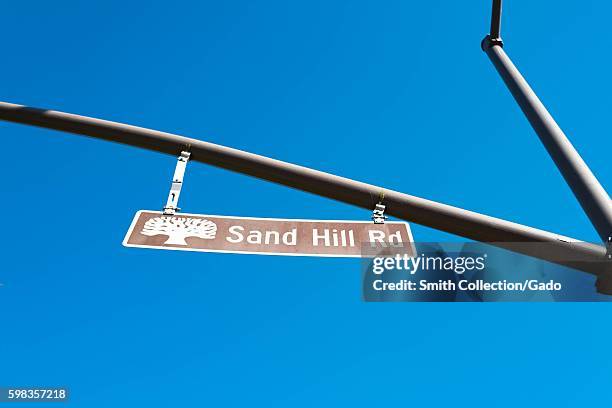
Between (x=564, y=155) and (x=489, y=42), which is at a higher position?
(x=489, y=42)

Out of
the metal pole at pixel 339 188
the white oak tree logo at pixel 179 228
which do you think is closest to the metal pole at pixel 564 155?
the metal pole at pixel 339 188

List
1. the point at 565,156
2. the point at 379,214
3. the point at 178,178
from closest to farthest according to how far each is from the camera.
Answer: the point at 565,156 → the point at 379,214 → the point at 178,178

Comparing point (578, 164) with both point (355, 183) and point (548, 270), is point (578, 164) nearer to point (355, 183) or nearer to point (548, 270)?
point (548, 270)

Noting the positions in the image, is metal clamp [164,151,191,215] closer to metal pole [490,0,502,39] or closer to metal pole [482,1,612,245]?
metal pole [482,1,612,245]

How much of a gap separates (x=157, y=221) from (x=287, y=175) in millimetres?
823

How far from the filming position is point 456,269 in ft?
10.9

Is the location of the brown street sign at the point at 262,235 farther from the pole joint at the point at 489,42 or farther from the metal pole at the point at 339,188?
the pole joint at the point at 489,42

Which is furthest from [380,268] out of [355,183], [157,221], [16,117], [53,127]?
[16,117]

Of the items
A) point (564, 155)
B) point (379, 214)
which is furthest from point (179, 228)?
point (564, 155)

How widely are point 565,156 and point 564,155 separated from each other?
12mm

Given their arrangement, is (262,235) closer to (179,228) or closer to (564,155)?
(179,228)

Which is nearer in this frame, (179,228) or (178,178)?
(179,228)

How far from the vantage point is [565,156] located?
11.0 ft

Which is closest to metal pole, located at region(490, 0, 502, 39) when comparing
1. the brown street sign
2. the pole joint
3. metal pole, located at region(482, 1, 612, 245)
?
the pole joint
